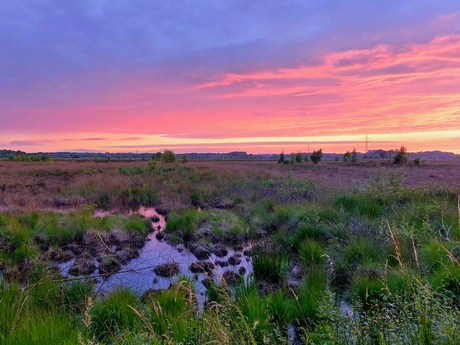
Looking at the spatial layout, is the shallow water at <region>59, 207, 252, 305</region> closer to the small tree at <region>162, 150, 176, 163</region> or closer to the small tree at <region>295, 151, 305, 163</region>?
the small tree at <region>162, 150, 176, 163</region>

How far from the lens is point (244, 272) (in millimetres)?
7016

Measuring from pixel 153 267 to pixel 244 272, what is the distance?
230 centimetres

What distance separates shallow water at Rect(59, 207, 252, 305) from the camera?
6.08 m

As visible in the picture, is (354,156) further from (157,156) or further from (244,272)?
(244,272)

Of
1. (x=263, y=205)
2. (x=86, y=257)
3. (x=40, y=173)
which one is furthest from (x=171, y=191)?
(x=40, y=173)

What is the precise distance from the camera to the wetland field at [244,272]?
2941 mm

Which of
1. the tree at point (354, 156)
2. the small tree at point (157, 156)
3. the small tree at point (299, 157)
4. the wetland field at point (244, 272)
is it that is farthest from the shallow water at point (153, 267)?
the tree at point (354, 156)

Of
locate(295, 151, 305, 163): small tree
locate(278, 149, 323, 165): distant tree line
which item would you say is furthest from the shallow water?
locate(295, 151, 305, 163): small tree

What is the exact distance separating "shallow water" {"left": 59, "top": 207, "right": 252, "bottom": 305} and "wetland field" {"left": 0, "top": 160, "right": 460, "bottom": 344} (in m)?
0.06

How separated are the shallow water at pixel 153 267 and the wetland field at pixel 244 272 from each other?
0.19ft

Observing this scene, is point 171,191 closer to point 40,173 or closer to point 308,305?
point 308,305

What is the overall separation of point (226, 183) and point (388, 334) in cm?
1813

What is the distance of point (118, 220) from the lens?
11.0 metres

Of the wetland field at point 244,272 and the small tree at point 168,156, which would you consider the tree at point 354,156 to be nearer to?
the small tree at point 168,156
